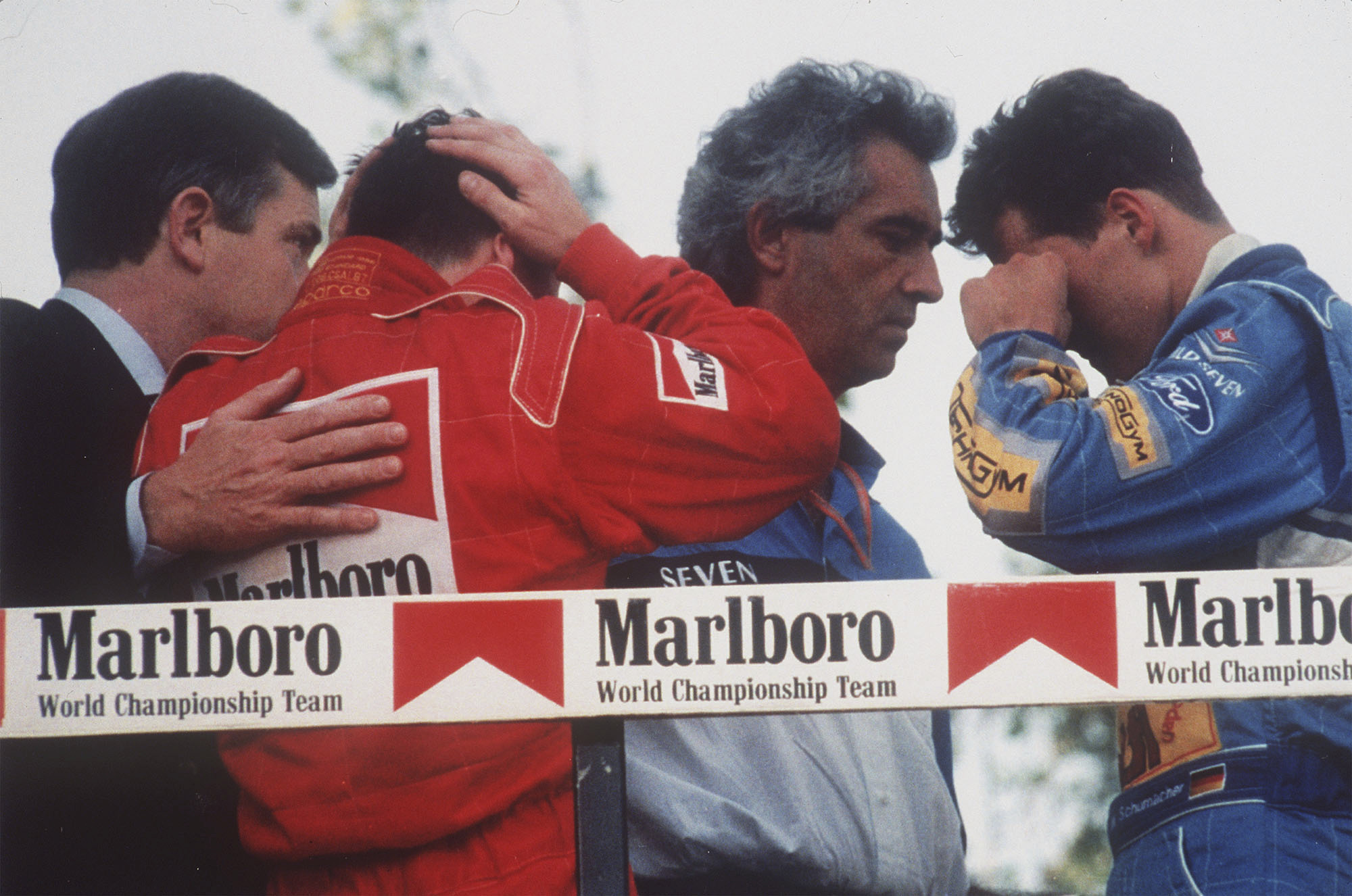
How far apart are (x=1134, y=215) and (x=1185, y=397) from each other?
298 mm

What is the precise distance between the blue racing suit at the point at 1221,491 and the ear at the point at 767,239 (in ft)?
1.08

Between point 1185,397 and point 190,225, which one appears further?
point 190,225

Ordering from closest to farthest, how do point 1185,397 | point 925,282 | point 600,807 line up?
point 600,807 → point 1185,397 → point 925,282

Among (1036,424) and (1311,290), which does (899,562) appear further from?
(1311,290)

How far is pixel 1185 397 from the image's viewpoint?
6.29 feet

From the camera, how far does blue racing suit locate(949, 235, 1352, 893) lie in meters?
1.90

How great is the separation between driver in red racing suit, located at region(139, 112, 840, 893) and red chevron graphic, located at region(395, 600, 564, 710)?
3 centimetres

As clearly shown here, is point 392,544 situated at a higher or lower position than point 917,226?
lower

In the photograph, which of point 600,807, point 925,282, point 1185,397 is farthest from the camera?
point 925,282

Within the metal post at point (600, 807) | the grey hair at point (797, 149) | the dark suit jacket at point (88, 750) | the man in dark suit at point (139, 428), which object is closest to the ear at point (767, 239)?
the grey hair at point (797, 149)

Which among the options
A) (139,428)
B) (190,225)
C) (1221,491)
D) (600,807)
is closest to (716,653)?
(600,807)

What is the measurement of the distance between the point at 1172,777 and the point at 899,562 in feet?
1.65

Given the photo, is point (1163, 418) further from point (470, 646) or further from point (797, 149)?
point (470, 646)

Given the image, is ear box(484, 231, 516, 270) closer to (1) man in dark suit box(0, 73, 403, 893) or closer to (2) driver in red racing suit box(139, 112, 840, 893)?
(2) driver in red racing suit box(139, 112, 840, 893)
